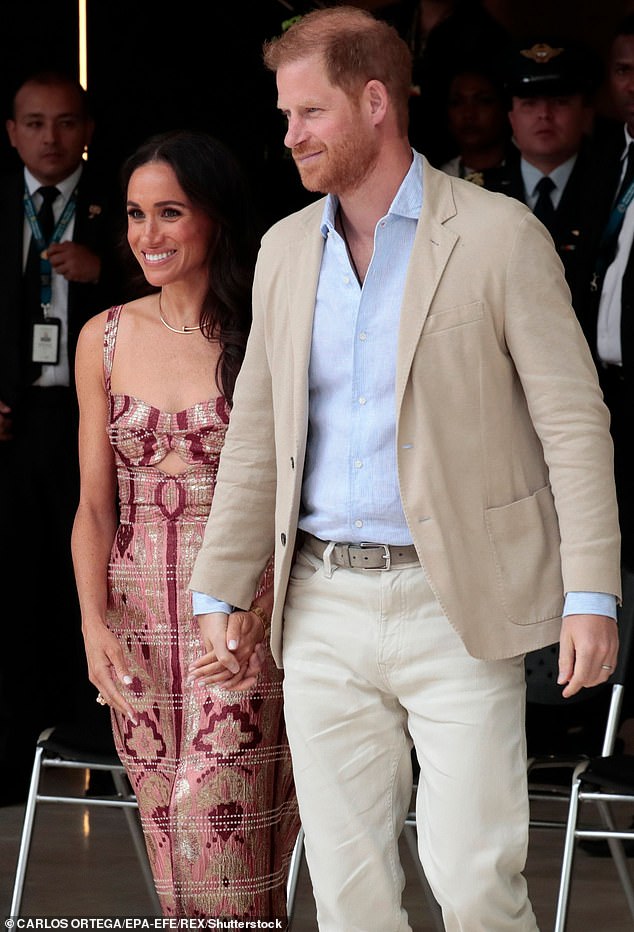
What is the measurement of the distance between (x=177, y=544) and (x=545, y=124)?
2554 millimetres

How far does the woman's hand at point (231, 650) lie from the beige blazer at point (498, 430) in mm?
500

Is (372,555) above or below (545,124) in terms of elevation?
below

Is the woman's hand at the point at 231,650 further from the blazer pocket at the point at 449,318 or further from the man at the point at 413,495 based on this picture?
the blazer pocket at the point at 449,318

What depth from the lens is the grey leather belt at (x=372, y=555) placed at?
267 centimetres

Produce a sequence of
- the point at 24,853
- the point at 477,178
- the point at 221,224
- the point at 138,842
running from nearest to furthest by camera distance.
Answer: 1. the point at 221,224
2. the point at 24,853
3. the point at 138,842
4. the point at 477,178

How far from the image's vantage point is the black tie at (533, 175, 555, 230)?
5.22 metres

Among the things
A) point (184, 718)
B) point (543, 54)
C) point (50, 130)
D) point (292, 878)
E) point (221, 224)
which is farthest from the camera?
point (50, 130)

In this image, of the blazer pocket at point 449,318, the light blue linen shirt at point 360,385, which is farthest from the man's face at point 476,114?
the blazer pocket at point 449,318

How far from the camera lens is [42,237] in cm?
550

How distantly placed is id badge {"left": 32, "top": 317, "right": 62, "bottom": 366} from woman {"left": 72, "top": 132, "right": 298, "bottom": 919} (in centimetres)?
A: 197

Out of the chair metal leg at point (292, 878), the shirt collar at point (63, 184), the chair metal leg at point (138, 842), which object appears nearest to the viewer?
the chair metal leg at point (292, 878)

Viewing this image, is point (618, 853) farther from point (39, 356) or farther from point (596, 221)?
point (39, 356)

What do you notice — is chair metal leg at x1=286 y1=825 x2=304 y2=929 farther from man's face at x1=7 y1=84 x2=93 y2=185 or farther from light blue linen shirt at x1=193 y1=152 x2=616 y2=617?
man's face at x1=7 y1=84 x2=93 y2=185

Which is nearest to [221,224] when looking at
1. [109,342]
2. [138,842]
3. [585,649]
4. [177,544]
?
[109,342]
